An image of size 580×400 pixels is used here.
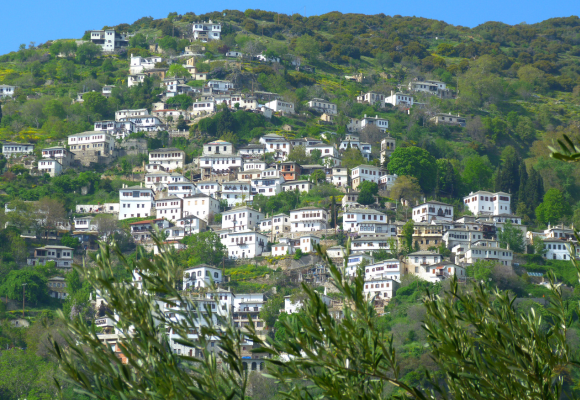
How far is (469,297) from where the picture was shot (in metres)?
11.6

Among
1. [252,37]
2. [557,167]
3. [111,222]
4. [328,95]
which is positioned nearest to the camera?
[111,222]

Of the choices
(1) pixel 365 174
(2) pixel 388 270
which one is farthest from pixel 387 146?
(2) pixel 388 270

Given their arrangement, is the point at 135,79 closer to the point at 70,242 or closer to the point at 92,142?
the point at 92,142

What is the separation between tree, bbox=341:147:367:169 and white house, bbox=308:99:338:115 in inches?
832

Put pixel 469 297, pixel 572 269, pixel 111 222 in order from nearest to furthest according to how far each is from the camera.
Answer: pixel 469 297, pixel 572 269, pixel 111 222

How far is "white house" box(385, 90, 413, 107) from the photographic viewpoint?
5157 inches

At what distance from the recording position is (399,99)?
131 metres

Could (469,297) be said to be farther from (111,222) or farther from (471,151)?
(471,151)

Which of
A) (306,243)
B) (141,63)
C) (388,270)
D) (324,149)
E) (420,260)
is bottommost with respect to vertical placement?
(388,270)

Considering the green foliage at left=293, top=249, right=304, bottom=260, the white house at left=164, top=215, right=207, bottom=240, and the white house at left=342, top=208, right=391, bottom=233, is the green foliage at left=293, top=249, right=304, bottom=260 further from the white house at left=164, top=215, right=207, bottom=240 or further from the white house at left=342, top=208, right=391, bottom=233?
the white house at left=164, top=215, right=207, bottom=240

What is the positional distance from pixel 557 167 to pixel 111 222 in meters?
56.8

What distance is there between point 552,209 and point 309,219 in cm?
2704

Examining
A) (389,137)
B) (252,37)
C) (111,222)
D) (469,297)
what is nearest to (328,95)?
(389,137)

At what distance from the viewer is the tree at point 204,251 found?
7794 cm
